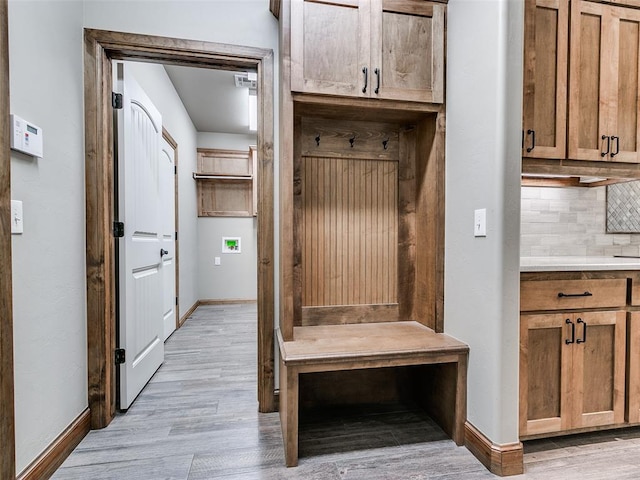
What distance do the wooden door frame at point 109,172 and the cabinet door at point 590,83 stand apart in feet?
5.27

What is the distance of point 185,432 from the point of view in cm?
175

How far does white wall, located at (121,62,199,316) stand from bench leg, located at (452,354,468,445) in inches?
114

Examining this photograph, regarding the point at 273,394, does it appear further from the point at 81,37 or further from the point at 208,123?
the point at 208,123

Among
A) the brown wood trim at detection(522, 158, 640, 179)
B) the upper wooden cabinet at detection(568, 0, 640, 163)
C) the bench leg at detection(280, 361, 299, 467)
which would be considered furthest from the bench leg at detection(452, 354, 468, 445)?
the upper wooden cabinet at detection(568, 0, 640, 163)

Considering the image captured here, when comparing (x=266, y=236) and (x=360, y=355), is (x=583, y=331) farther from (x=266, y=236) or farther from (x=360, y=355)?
(x=266, y=236)

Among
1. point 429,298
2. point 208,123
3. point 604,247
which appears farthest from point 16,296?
point 208,123

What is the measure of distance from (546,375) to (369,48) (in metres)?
1.84

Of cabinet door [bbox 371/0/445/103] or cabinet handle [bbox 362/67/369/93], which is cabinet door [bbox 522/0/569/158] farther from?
cabinet handle [bbox 362/67/369/93]

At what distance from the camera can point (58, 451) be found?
1.47 m

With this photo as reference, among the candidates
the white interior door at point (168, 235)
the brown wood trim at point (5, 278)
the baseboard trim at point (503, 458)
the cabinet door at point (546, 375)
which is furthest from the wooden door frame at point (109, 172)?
the cabinet door at point (546, 375)

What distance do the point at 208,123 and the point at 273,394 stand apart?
12.7 feet

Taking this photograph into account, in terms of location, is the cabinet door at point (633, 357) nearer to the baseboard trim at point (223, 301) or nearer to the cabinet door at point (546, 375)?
the cabinet door at point (546, 375)

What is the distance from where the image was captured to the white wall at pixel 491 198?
1406 millimetres

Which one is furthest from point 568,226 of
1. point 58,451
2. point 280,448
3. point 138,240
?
point 58,451
